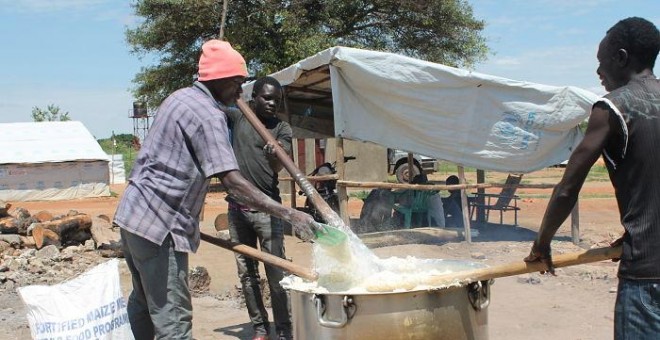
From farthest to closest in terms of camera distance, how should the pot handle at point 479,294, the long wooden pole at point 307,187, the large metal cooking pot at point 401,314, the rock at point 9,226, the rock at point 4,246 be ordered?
the rock at point 9,226 → the rock at point 4,246 → the long wooden pole at point 307,187 → the pot handle at point 479,294 → the large metal cooking pot at point 401,314

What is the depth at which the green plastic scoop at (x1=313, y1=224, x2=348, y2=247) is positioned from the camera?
3008mm

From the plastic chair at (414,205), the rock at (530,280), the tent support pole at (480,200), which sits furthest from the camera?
the tent support pole at (480,200)

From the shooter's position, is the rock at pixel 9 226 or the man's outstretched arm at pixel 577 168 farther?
the rock at pixel 9 226

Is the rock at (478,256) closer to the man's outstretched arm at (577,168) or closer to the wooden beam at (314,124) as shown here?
the wooden beam at (314,124)

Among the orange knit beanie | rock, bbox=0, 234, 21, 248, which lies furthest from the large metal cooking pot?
rock, bbox=0, 234, 21, 248


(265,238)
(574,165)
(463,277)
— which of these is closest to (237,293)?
(265,238)

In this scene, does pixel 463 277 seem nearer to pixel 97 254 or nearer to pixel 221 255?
pixel 221 255

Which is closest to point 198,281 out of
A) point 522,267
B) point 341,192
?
point 341,192

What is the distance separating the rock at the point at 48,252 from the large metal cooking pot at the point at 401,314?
256 inches

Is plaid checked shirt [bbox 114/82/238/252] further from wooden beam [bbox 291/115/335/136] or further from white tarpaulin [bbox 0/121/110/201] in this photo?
white tarpaulin [bbox 0/121/110/201]

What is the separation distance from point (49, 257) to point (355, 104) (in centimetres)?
427

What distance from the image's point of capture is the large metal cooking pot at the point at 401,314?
8.95 ft

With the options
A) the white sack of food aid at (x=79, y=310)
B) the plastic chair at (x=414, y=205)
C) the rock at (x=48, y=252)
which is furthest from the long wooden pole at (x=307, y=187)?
the plastic chair at (x=414, y=205)

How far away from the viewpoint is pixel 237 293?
21.2 ft
